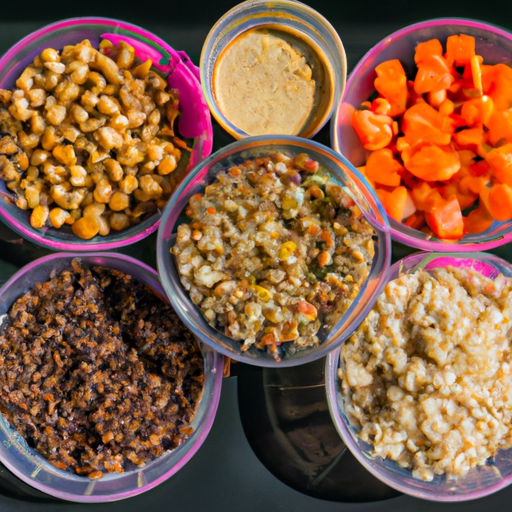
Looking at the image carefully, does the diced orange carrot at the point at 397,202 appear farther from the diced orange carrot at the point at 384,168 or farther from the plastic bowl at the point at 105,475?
the plastic bowl at the point at 105,475

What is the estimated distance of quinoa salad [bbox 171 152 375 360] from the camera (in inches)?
40.5

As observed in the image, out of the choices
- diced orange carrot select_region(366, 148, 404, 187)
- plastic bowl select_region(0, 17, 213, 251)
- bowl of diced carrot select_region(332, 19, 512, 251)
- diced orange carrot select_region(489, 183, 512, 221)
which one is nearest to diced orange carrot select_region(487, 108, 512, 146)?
bowl of diced carrot select_region(332, 19, 512, 251)

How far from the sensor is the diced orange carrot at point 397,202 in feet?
3.96

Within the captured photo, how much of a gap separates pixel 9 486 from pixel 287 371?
79 centimetres

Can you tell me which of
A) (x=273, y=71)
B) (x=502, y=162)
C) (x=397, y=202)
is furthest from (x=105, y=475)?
(x=502, y=162)

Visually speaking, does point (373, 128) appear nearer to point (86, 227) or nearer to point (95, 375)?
point (86, 227)

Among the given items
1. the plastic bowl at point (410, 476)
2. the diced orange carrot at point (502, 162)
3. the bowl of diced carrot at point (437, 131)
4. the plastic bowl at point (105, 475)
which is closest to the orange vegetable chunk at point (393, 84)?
the bowl of diced carrot at point (437, 131)

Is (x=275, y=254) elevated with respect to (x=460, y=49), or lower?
lower

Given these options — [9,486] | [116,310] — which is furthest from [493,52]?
[9,486]

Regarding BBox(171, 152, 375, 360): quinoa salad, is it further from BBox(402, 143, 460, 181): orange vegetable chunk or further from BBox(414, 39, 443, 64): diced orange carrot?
BBox(414, 39, 443, 64): diced orange carrot

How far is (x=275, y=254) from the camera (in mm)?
1032

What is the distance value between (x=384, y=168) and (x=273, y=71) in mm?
369

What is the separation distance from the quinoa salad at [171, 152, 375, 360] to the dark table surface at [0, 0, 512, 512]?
0.32 meters

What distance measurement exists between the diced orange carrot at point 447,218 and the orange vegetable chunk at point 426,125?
0.15m
